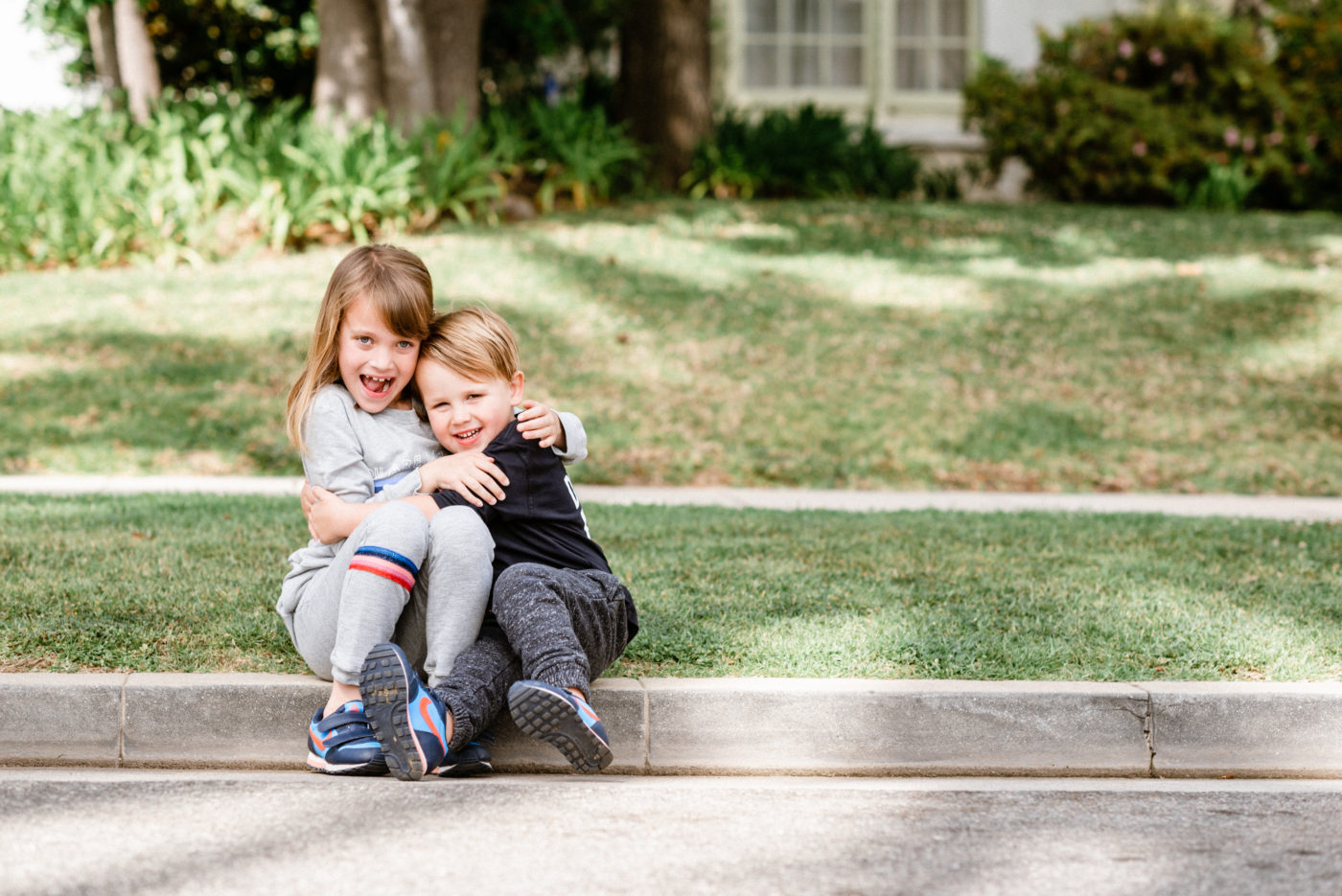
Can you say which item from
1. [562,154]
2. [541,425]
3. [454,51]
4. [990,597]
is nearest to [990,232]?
[562,154]

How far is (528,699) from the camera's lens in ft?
10.0

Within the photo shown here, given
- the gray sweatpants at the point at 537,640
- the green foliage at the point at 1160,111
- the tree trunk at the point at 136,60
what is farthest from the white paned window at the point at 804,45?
the gray sweatpants at the point at 537,640

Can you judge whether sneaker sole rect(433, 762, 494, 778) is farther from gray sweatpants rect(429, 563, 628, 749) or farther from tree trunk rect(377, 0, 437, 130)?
tree trunk rect(377, 0, 437, 130)

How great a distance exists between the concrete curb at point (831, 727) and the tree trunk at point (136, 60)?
10.0 meters

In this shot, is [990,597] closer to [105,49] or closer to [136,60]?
[136,60]

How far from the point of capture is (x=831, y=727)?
11.7ft

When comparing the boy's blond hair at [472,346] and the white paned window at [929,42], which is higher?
the white paned window at [929,42]

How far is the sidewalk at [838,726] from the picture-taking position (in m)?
3.48

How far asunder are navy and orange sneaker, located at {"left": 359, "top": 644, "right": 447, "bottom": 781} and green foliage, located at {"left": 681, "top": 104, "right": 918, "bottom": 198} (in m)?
10.4

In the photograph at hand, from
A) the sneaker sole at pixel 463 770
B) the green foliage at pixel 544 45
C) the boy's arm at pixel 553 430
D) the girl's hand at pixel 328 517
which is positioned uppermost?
the green foliage at pixel 544 45

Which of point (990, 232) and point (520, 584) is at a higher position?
point (990, 232)

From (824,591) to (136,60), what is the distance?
10300 mm

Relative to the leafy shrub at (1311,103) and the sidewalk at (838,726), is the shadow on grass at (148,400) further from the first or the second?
Result: the leafy shrub at (1311,103)

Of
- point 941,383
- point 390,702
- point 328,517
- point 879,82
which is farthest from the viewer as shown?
point 879,82
